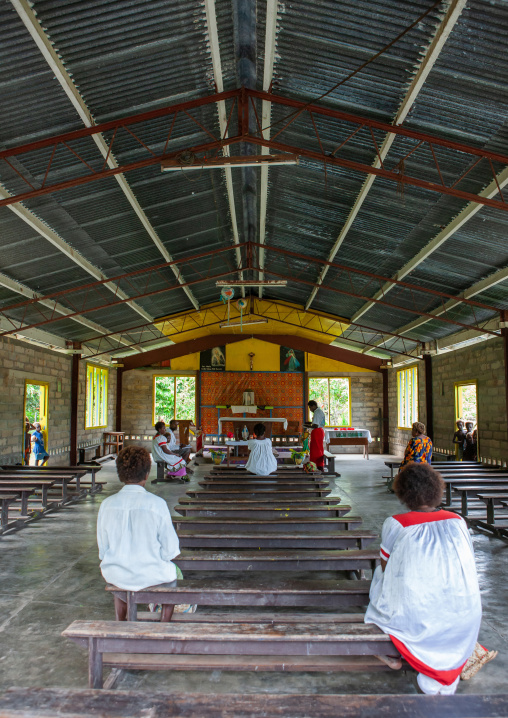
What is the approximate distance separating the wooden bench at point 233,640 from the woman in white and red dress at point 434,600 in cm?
14

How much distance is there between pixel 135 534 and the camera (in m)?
2.94

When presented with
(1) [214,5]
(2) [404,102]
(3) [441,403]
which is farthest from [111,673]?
(3) [441,403]

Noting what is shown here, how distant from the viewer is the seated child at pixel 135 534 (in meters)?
2.94

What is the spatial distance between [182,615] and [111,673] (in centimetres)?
52

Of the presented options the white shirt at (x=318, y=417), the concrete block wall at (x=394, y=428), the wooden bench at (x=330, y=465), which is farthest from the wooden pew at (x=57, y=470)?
the concrete block wall at (x=394, y=428)

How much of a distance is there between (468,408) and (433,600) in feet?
39.6

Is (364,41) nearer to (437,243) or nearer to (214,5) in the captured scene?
(214,5)

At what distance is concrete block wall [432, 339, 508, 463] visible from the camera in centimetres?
1131

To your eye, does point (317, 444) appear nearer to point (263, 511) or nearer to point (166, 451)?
point (166, 451)

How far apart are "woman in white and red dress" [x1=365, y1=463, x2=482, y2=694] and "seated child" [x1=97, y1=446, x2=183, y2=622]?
4.04 feet

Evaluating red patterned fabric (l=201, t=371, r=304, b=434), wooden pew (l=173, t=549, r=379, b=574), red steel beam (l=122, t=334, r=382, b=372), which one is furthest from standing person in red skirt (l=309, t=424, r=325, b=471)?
red steel beam (l=122, t=334, r=382, b=372)

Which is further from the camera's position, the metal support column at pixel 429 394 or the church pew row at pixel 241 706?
the metal support column at pixel 429 394

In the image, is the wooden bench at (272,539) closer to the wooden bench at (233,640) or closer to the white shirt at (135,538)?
the white shirt at (135,538)

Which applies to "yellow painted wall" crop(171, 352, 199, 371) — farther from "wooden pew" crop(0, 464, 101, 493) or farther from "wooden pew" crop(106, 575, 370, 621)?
"wooden pew" crop(106, 575, 370, 621)
